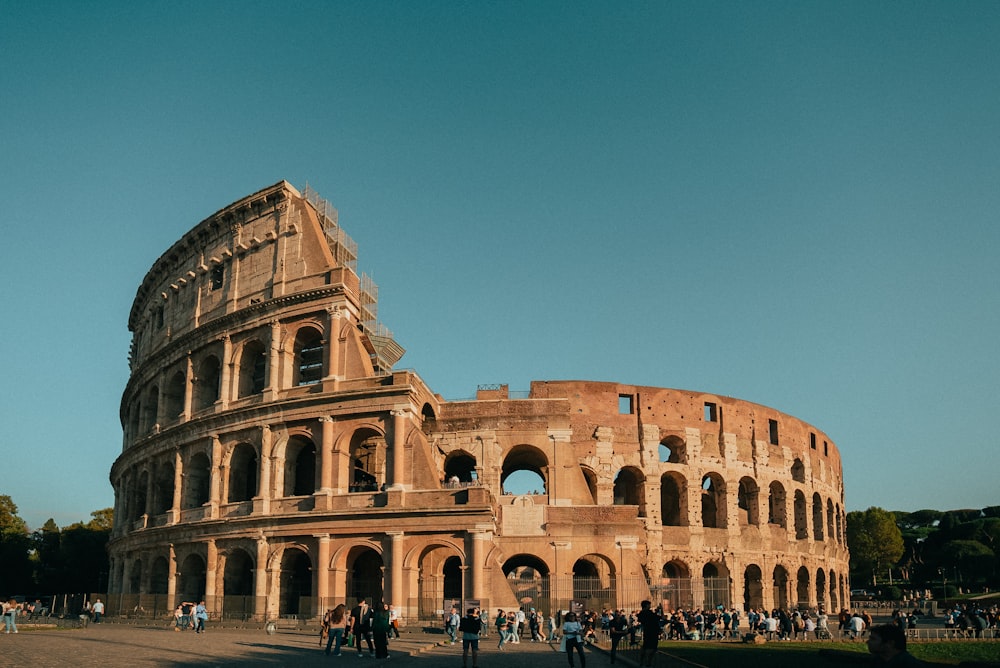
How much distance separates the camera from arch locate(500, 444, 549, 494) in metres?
35.2

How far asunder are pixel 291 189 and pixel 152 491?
1439 centimetres

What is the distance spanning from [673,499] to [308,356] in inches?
728

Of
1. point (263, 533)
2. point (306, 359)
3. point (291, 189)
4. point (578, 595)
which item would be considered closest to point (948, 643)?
point (578, 595)

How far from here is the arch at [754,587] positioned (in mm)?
39938

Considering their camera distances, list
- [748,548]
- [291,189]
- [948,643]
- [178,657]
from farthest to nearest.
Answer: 1. [748,548]
2. [291,189]
3. [948,643]
4. [178,657]

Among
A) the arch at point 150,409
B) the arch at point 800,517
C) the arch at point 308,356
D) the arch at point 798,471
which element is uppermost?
the arch at point 308,356

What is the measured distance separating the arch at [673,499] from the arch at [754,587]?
386cm

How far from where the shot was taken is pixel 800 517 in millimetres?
44031

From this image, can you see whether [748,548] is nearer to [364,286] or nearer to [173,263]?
[364,286]

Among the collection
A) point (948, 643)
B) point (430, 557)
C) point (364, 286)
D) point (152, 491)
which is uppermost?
point (364, 286)

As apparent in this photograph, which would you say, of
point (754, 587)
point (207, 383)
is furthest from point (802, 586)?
point (207, 383)

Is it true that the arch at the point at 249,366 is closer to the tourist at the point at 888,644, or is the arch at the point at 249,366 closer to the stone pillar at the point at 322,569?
the stone pillar at the point at 322,569

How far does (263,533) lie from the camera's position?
30.9 meters

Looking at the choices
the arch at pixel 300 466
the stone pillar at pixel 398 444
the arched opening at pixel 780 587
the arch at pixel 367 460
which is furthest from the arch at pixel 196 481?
the arched opening at pixel 780 587
